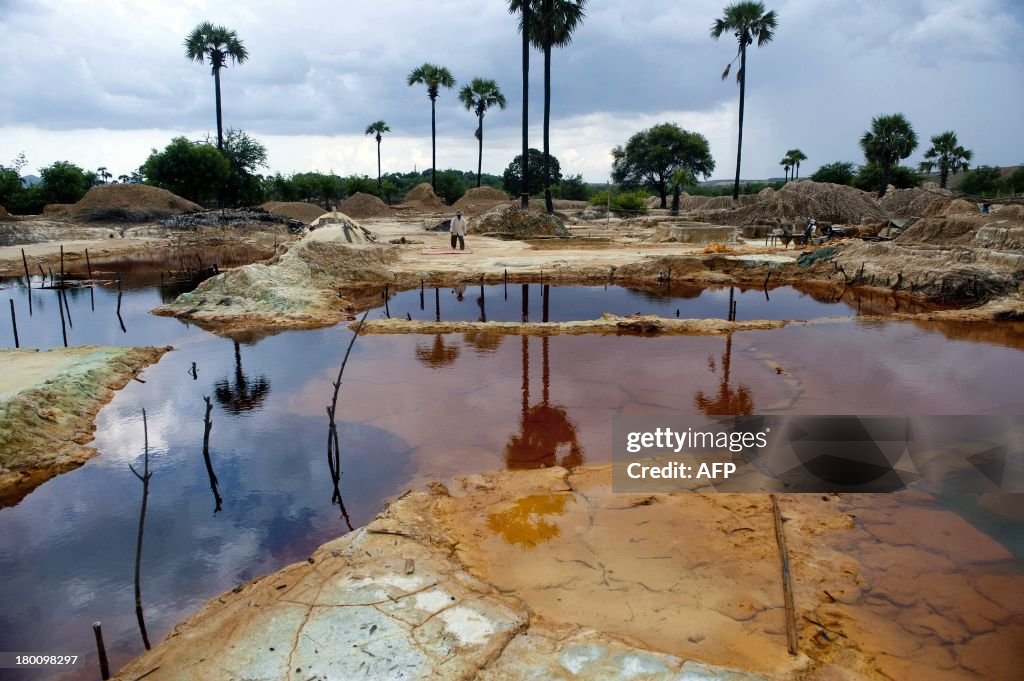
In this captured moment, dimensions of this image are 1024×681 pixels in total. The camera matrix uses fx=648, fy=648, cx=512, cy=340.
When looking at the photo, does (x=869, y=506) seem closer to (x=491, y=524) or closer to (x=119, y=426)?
(x=491, y=524)

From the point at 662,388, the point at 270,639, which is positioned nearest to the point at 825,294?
the point at 662,388

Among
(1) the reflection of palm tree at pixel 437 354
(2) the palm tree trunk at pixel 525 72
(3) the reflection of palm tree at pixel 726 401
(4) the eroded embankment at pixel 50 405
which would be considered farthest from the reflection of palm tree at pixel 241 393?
(2) the palm tree trunk at pixel 525 72

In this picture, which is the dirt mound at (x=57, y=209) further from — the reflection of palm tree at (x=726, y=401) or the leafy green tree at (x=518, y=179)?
the reflection of palm tree at (x=726, y=401)

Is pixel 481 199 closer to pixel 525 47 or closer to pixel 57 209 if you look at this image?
pixel 525 47

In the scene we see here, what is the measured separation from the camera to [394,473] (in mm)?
7082

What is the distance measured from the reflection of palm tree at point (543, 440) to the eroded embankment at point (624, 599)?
1.08 meters

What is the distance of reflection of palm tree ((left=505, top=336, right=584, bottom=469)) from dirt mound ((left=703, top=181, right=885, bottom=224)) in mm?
28346

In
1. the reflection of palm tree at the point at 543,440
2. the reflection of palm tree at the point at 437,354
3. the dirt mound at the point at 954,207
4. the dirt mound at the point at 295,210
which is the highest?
the dirt mound at the point at 295,210

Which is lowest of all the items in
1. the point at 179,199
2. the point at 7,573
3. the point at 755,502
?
the point at 7,573

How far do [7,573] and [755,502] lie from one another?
6.53 m

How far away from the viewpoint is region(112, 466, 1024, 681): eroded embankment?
3.98 metres

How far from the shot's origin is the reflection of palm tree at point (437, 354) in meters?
11.1

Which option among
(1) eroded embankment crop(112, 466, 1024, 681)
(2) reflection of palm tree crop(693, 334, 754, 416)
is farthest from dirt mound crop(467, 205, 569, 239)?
(1) eroded embankment crop(112, 466, 1024, 681)

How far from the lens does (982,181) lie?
4616 centimetres
